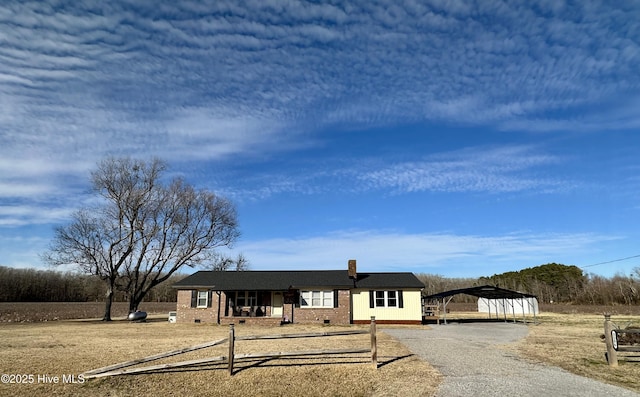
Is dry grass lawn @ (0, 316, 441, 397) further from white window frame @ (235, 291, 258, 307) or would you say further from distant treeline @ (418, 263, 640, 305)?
distant treeline @ (418, 263, 640, 305)

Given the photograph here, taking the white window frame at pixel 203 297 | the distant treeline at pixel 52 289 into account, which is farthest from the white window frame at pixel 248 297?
the distant treeline at pixel 52 289

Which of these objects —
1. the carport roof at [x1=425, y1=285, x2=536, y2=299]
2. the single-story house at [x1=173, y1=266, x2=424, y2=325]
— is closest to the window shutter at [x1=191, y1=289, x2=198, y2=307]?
the single-story house at [x1=173, y1=266, x2=424, y2=325]

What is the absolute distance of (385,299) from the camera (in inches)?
1233

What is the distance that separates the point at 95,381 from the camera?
958 centimetres

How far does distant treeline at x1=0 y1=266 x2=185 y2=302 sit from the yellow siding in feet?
178

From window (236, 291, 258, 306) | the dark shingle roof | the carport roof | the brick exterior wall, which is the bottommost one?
the brick exterior wall

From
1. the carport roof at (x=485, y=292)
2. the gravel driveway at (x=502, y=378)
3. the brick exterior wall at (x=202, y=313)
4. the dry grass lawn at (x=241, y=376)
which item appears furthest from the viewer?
the brick exterior wall at (x=202, y=313)

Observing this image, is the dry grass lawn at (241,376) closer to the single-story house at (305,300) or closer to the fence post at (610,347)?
the fence post at (610,347)

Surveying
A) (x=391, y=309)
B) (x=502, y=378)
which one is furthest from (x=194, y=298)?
(x=502, y=378)

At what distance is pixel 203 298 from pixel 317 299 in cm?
938

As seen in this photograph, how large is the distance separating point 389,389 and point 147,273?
1353 inches

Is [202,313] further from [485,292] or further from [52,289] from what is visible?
[52,289]

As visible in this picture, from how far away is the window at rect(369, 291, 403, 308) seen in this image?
31.0 m

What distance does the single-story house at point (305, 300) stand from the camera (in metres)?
30.7
